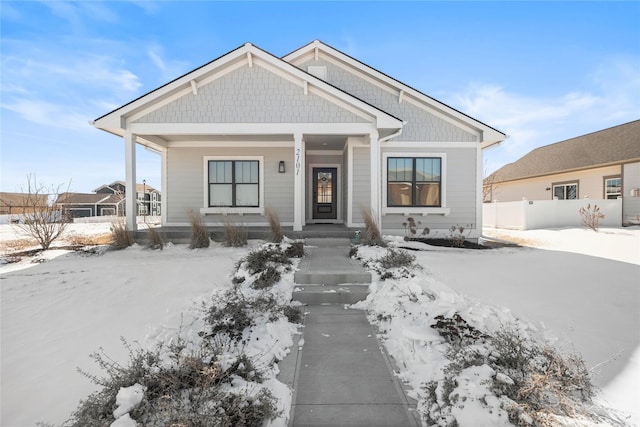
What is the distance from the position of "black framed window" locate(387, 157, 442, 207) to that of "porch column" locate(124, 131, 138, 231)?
758cm

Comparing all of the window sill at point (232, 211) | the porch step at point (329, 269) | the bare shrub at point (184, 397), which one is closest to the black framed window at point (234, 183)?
the window sill at point (232, 211)

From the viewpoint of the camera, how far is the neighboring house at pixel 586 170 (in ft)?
48.8

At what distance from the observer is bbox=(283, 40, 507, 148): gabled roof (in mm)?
9758

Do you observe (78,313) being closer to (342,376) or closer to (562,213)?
(342,376)

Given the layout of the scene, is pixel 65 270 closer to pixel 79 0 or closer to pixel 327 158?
pixel 79 0

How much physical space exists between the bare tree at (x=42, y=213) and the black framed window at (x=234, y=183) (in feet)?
13.9

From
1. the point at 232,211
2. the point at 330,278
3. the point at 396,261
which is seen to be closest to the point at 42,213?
the point at 232,211

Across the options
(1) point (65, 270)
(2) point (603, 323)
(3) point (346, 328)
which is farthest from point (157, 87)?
(2) point (603, 323)

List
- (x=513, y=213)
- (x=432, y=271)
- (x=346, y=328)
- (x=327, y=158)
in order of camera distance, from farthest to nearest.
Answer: (x=513, y=213), (x=327, y=158), (x=432, y=271), (x=346, y=328)

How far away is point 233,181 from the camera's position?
34.3 feet

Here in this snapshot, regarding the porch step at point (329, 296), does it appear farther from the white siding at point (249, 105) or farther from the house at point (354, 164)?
the white siding at point (249, 105)

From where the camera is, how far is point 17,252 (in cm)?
774

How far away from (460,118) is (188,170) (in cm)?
910

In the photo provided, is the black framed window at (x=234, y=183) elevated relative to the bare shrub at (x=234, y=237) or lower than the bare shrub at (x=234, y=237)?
elevated
